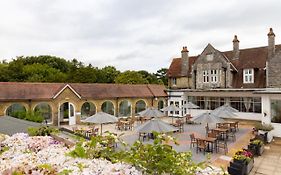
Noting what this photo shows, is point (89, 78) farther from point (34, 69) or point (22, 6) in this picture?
point (22, 6)

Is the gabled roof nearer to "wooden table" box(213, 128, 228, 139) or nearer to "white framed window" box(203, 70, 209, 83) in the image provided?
"white framed window" box(203, 70, 209, 83)

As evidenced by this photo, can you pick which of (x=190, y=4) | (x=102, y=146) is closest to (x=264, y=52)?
(x=190, y=4)

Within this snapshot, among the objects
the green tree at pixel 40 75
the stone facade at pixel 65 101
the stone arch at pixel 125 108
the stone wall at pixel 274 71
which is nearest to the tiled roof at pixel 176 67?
the stone facade at pixel 65 101

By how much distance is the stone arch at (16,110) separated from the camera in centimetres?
2169

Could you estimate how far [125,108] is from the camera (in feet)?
96.8

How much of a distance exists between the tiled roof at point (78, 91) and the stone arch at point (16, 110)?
79 cm

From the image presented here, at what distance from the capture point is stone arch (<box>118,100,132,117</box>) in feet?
95.5

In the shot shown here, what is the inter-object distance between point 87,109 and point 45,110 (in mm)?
→ 4731

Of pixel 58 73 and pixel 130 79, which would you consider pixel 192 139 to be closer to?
pixel 130 79

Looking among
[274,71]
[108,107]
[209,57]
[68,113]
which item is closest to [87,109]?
[68,113]

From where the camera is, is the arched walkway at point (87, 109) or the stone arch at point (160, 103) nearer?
the arched walkway at point (87, 109)

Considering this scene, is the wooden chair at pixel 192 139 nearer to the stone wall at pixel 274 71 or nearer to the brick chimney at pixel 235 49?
the stone wall at pixel 274 71

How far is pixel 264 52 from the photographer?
27.3 m

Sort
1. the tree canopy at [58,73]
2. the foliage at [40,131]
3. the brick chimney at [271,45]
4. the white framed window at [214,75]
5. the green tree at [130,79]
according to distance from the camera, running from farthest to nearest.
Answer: the green tree at [130,79]
the tree canopy at [58,73]
the white framed window at [214,75]
the brick chimney at [271,45]
the foliage at [40,131]
